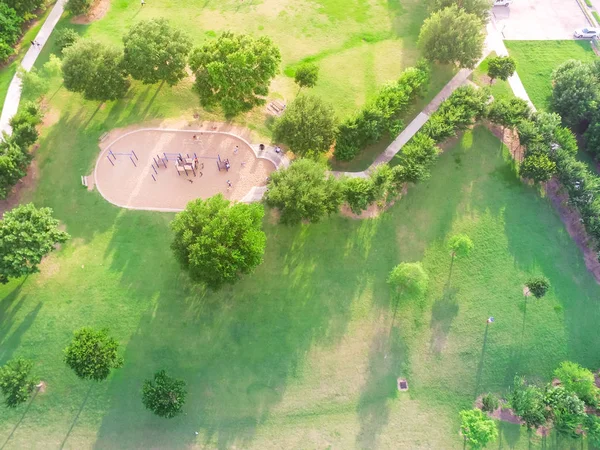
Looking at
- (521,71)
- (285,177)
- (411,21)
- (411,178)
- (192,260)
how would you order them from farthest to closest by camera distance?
1. (411,21)
2. (521,71)
3. (411,178)
4. (285,177)
5. (192,260)

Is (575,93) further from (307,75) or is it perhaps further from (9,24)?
(9,24)

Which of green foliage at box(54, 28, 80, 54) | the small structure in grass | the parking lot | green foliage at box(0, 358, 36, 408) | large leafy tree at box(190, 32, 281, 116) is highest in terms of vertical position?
green foliage at box(54, 28, 80, 54)

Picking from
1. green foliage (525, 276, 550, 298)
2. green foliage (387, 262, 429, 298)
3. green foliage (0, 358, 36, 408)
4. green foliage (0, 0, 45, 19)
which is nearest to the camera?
green foliage (0, 358, 36, 408)

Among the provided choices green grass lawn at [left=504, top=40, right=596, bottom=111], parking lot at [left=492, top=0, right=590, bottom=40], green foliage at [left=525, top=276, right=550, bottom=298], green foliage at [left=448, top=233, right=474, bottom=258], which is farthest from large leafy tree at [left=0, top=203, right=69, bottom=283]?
parking lot at [left=492, top=0, right=590, bottom=40]

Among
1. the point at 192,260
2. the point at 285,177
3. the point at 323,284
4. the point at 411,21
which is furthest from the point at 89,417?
the point at 411,21

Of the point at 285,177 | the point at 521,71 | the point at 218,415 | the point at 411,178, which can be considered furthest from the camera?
the point at 521,71

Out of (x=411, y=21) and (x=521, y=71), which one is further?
(x=411, y=21)

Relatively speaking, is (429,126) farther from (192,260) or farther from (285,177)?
(192,260)

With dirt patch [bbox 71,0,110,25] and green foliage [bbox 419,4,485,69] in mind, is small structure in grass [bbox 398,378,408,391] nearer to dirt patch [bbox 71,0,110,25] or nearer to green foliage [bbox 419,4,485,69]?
green foliage [bbox 419,4,485,69]
